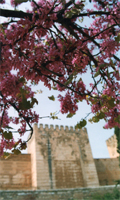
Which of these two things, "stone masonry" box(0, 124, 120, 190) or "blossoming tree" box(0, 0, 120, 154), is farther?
"stone masonry" box(0, 124, 120, 190)

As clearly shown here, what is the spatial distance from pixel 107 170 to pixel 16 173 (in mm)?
8455

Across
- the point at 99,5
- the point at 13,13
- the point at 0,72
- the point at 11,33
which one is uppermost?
the point at 99,5

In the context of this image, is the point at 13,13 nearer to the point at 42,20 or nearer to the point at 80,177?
the point at 42,20

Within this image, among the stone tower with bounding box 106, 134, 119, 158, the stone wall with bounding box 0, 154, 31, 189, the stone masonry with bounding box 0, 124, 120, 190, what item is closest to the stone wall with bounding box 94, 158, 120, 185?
the stone masonry with bounding box 0, 124, 120, 190

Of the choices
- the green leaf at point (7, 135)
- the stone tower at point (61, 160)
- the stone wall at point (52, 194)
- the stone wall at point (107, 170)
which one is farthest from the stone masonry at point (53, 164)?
→ the green leaf at point (7, 135)

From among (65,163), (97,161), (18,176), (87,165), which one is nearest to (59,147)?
(65,163)

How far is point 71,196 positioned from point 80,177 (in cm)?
426

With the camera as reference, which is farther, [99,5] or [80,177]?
[80,177]

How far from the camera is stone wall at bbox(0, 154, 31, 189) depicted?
12641 mm

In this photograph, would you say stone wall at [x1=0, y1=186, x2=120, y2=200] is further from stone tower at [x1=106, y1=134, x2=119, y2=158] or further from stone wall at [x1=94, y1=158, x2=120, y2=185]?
stone tower at [x1=106, y1=134, x2=119, y2=158]

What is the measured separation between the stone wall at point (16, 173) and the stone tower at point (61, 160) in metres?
0.67

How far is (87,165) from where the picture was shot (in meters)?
13.7

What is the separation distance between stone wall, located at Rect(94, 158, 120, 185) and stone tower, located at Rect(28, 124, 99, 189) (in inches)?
99.3

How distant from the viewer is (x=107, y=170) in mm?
16109
